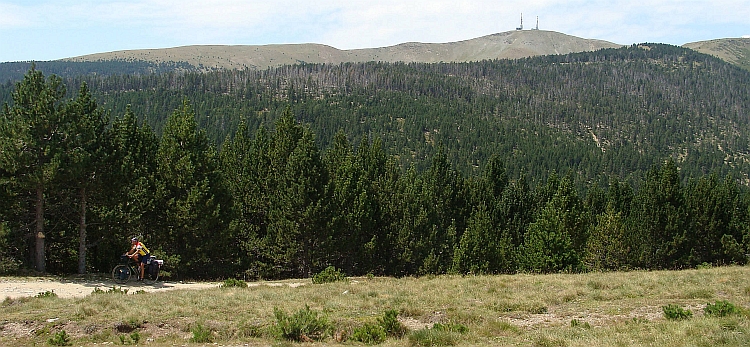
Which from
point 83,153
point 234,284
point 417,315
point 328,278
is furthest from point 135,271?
point 417,315

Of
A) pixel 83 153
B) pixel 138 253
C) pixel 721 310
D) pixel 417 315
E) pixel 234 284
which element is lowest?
pixel 234 284

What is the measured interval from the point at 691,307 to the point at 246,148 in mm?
32835

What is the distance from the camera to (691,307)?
54.1 ft

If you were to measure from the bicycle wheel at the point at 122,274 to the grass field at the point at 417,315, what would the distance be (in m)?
4.68

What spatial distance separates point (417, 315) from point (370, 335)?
9.86 feet

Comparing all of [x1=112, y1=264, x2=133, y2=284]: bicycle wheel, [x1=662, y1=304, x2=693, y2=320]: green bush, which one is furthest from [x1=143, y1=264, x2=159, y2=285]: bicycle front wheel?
[x1=662, y1=304, x2=693, y2=320]: green bush

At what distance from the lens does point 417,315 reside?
15.8 m

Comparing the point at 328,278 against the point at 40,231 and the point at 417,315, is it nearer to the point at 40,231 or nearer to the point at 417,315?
the point at 417,315

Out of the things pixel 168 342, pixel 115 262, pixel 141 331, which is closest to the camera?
pixel 168 342

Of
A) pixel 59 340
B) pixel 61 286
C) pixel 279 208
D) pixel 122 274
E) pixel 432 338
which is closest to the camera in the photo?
pixel 59 340

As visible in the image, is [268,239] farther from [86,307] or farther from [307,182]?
[86,307]

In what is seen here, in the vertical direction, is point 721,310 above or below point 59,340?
below

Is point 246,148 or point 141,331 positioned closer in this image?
point 141,331

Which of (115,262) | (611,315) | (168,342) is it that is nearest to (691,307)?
(611,315)
